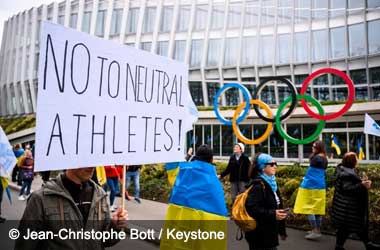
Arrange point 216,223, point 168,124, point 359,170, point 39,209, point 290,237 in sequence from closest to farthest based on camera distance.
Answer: point 39,209
point 168,124
point 216,223
point 290,237
point 359,170

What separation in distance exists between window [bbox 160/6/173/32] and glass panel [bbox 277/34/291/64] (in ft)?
37.6

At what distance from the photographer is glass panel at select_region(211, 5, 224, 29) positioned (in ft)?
118

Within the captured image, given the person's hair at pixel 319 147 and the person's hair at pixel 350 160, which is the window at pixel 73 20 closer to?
the person's hair at pixel 319 147

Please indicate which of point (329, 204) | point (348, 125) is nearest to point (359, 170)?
point (329, 204)

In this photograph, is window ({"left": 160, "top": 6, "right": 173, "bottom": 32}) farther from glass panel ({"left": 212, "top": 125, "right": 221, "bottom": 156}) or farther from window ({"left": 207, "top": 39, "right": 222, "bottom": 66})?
glass panel ({"left": 212, "top": 125, "right": 221, "bottom": 156})

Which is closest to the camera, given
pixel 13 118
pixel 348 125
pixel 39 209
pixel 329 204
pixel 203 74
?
pixel 39 209

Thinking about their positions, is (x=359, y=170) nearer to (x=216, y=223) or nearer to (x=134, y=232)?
(x=134, y=232)

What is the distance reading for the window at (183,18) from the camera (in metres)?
37.3

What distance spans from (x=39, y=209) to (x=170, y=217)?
89.0 inches

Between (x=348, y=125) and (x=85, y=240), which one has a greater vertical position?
(x=348, y=125)

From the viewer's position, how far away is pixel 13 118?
145 feet

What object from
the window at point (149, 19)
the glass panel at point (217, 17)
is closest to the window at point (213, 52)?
the glass panel at point (217, 17)

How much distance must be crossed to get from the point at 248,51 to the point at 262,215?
3232 cm

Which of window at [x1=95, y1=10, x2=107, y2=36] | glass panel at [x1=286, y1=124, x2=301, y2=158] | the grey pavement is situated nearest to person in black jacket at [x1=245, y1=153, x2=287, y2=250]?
the grey pavement
